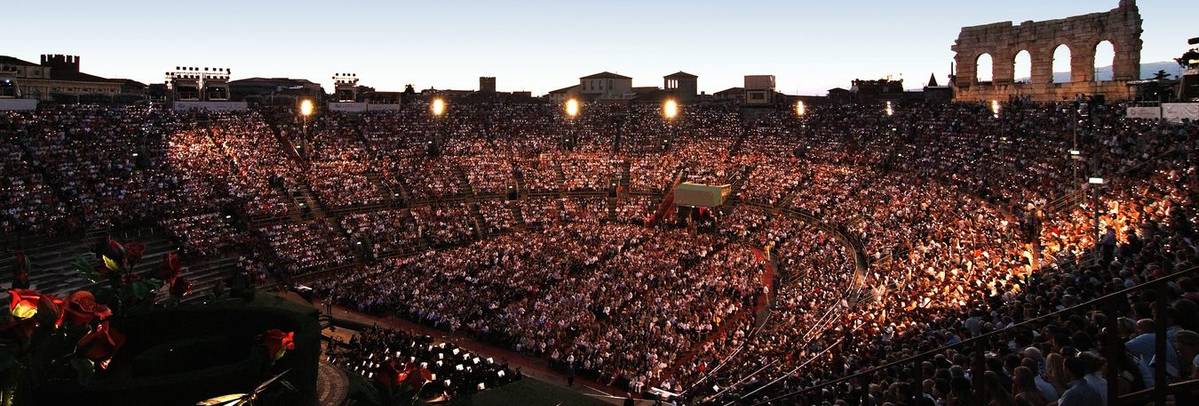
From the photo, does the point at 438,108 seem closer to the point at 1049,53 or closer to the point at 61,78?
the point at 61,78

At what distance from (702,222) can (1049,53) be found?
2540 cm

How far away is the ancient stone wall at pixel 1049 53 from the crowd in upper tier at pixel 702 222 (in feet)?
18.0

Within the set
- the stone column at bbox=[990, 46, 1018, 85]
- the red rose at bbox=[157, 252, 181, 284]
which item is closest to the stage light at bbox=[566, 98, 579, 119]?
the stone column at bbox=[990, 46, 1018, 85]

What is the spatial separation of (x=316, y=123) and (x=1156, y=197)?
4773cm

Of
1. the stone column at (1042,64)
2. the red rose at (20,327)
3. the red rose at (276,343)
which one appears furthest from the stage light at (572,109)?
the red rose at (20,327)

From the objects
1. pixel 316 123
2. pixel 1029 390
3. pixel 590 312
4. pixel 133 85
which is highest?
pixel 133 85

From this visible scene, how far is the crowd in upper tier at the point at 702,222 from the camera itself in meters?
14.4

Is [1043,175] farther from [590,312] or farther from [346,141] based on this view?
[346,141]

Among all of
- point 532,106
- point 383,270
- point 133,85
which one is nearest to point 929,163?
point 383,270

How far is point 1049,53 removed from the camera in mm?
44500

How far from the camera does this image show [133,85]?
255ft

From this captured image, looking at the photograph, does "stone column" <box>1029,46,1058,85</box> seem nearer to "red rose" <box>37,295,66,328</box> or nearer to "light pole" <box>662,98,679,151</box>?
"light pole" <box>662,98,679,151</box>

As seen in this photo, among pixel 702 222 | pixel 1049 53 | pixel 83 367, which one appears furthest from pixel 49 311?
pixel 1049 53

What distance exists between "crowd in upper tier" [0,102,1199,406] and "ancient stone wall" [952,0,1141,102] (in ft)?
18.0
